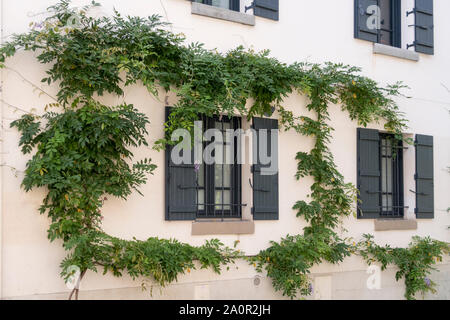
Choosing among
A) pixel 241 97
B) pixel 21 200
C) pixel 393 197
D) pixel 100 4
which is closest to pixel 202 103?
pixel 241 97

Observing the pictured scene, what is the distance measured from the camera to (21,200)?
5.61 metres

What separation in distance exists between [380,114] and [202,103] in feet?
10.3

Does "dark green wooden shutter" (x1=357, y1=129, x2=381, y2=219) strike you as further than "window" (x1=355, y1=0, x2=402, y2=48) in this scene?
No

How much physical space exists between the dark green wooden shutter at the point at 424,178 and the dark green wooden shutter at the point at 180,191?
386 cm

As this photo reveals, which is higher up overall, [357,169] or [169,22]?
[169,22]

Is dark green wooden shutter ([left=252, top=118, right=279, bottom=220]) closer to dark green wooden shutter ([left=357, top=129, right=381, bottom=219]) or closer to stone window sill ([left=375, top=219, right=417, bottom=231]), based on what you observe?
dark green wooden shutter ([left=357, top=129, right=381, bottom=219])

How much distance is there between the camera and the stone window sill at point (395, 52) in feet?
28.0

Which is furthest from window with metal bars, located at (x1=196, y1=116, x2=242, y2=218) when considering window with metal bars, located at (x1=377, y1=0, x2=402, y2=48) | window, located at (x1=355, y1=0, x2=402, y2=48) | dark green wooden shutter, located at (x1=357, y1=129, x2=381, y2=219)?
window with metal bars, located at (x1=377, y1=0, x2=402, y2=48)

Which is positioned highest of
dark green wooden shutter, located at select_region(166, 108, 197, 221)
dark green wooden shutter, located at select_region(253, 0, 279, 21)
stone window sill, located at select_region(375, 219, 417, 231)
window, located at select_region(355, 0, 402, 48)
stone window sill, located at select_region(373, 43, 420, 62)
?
window, located at select_region(355, 0, 402, 48)

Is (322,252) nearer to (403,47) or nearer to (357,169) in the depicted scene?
(357,169)

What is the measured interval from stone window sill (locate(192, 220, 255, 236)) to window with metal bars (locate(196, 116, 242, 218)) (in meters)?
0.17

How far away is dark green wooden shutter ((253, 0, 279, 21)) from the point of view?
731 centimetres

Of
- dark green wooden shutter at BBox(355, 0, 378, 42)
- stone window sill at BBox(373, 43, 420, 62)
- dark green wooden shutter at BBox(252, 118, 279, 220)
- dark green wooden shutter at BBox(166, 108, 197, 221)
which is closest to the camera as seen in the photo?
dark green wooden shutter at BBox(166, 108, 197, 221)

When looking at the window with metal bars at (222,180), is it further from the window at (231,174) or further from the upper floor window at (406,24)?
the upper floor window at (406,24)
